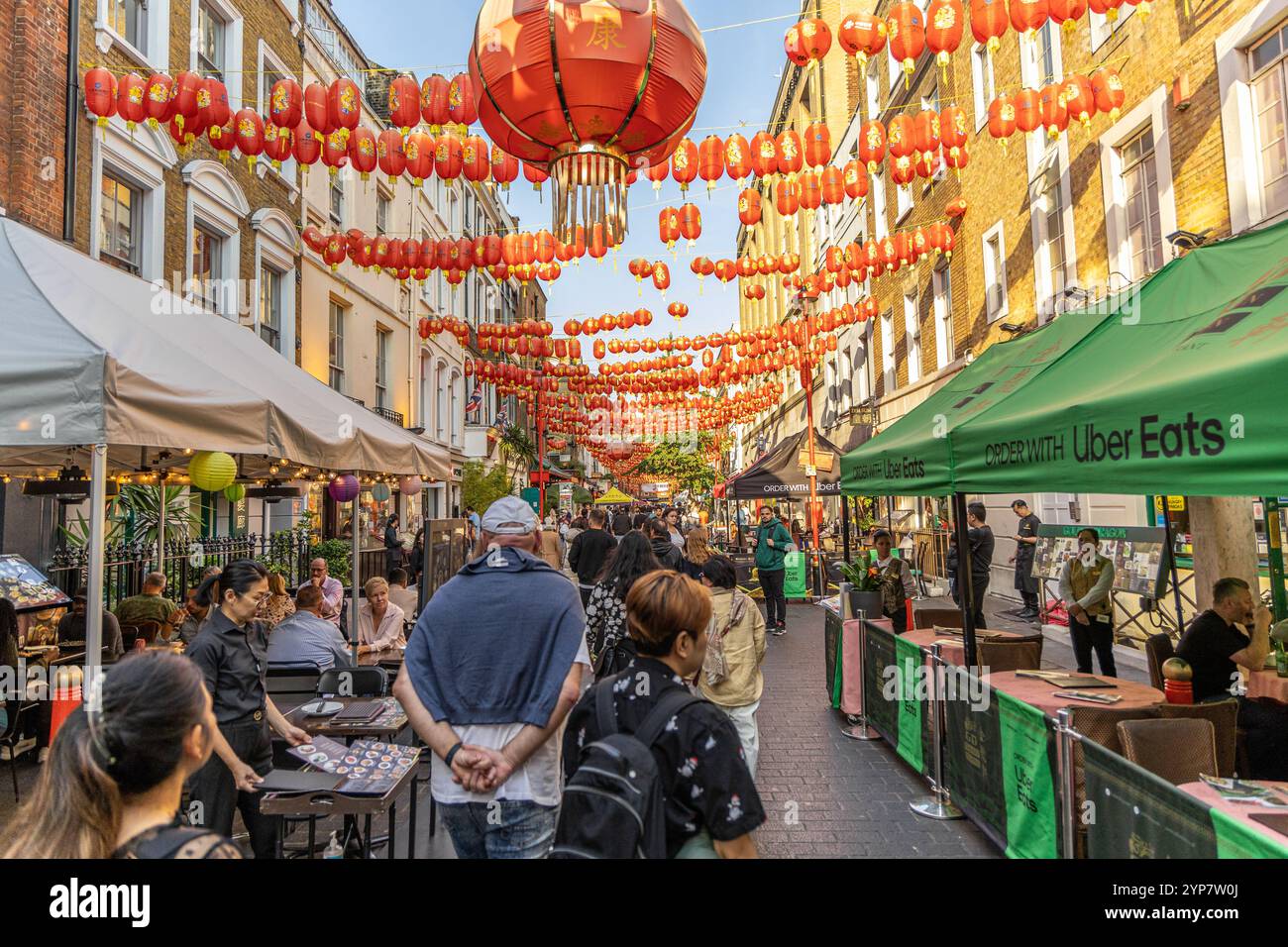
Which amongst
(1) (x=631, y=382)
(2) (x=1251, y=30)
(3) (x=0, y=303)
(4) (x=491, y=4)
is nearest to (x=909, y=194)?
(1) (x=631, y=382)

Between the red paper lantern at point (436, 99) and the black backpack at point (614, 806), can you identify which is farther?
the red paper lantern at point (436, 99)

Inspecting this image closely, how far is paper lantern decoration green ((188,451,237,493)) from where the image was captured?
20.2 ft

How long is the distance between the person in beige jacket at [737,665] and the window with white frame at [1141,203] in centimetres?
929

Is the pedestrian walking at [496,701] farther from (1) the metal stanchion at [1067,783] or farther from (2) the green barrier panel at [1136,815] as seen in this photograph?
(1) the metal stanchion at [1067,783]

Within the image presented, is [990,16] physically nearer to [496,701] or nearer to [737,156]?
[737,156]

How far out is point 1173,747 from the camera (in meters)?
3.97

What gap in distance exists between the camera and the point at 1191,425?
2.97 meters

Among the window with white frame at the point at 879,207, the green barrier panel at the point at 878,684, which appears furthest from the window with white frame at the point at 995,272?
the green barrier panel at the point at 878,684

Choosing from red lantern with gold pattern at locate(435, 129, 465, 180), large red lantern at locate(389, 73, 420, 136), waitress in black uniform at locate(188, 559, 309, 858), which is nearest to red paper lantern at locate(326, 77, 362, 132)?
large red lantern at locate(389, 73, 420, 136)

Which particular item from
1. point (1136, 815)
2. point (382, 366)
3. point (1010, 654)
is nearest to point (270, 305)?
point (382, 366)

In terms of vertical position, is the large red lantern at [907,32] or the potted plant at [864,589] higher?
the large red lantern at [907,32]

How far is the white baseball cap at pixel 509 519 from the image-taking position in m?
3.20

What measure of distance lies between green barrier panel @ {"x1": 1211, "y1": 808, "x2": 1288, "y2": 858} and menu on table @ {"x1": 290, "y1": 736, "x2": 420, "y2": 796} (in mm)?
3317

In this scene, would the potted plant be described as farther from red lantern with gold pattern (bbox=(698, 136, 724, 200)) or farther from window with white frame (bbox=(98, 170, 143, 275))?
window with white frame (bbox=(98, 170, 143, 275))
